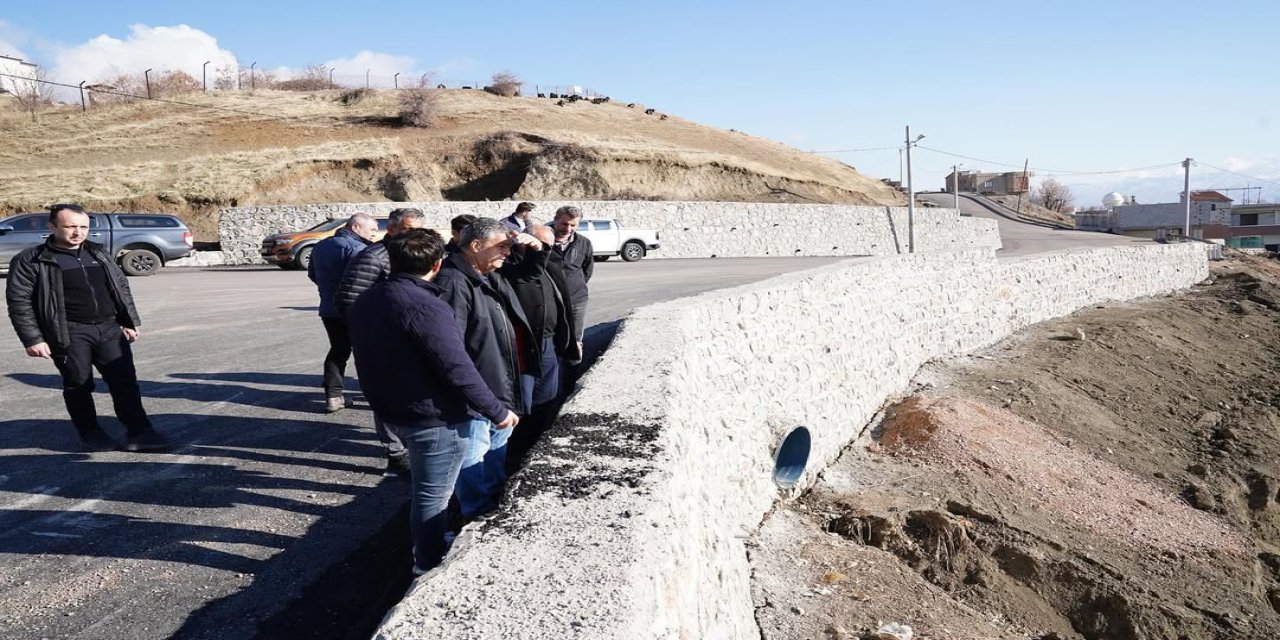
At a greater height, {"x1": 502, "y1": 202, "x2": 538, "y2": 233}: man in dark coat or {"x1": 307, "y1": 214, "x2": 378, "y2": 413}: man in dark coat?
{"x1": 502, "y1": 202, "x2": 538, "y2": 233}: man in dark coat

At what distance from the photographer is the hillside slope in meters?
30.9

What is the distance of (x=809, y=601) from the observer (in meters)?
5.14

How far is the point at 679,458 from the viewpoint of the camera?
3.72 m

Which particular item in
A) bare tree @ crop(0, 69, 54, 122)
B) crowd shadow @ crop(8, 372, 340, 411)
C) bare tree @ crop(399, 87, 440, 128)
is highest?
bare tree @ crop(0, 69, 54, 122)

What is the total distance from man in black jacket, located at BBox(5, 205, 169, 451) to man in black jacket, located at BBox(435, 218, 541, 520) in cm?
257

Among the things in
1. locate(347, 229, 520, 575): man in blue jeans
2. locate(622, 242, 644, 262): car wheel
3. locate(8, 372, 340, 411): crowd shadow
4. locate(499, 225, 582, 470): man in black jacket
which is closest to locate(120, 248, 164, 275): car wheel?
locate(622, 242, 644, 262): car wheel

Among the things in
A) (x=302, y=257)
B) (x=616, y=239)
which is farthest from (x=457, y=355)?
(x=616, y=239)

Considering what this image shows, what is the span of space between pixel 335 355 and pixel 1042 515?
655 cm

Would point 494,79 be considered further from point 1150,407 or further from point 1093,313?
point 1150,407

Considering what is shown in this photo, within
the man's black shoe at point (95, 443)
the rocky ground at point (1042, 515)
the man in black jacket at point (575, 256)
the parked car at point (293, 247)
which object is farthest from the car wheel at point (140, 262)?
the rocky ground at point (1042, 515)

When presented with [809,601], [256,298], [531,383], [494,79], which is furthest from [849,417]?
[494,79]

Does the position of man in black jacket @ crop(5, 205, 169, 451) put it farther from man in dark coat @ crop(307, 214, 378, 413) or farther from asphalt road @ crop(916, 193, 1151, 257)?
asphalt road @ crop(916, 193, 1151, 257)

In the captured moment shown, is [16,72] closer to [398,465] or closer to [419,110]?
[419,110]

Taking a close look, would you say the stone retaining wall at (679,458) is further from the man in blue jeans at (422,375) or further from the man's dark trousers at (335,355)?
the man's dark trousers at (335,355)
